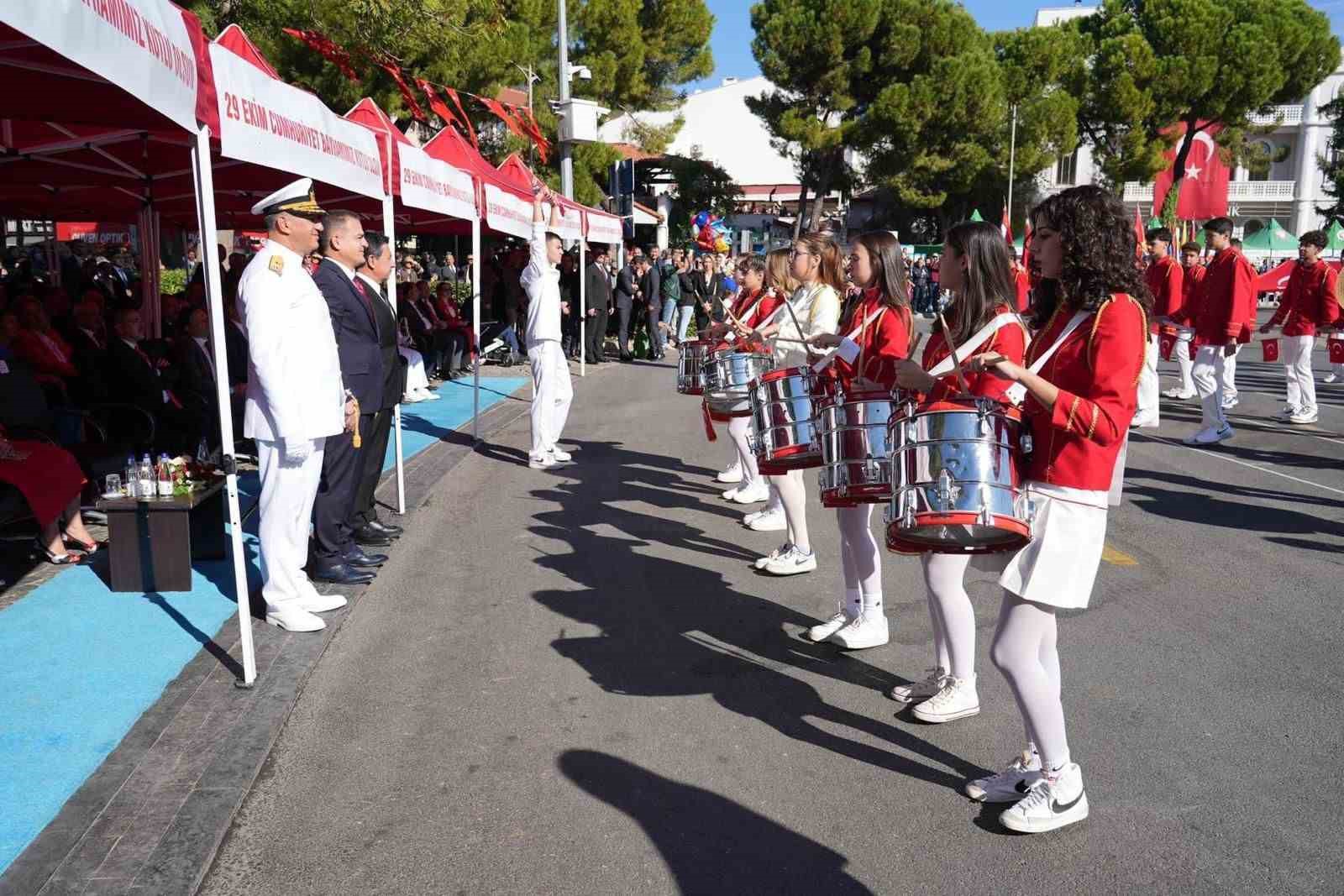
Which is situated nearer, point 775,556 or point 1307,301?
point 775,556

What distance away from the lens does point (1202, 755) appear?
4051mm

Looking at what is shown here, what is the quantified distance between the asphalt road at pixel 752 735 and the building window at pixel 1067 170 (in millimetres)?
61430

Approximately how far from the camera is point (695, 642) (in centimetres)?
532

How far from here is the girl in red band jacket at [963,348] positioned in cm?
366

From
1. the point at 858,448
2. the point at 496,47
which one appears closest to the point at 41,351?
the point at 858,448

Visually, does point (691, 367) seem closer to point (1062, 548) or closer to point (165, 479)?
Result: point (165, 479)

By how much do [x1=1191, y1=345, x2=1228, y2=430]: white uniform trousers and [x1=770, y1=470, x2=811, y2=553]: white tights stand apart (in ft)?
22.1

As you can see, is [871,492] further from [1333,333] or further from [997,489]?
[1333,333]

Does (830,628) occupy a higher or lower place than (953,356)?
lower

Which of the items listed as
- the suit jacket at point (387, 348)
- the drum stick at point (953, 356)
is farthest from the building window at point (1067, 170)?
the drum stick at point (953, 356)

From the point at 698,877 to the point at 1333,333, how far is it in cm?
1136

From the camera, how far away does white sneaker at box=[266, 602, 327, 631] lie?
5410mm

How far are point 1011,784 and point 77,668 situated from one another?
A: 407 centimetres

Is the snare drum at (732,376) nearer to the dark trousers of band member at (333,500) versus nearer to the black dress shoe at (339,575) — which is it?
the dark trousers of band member at (333,500)
